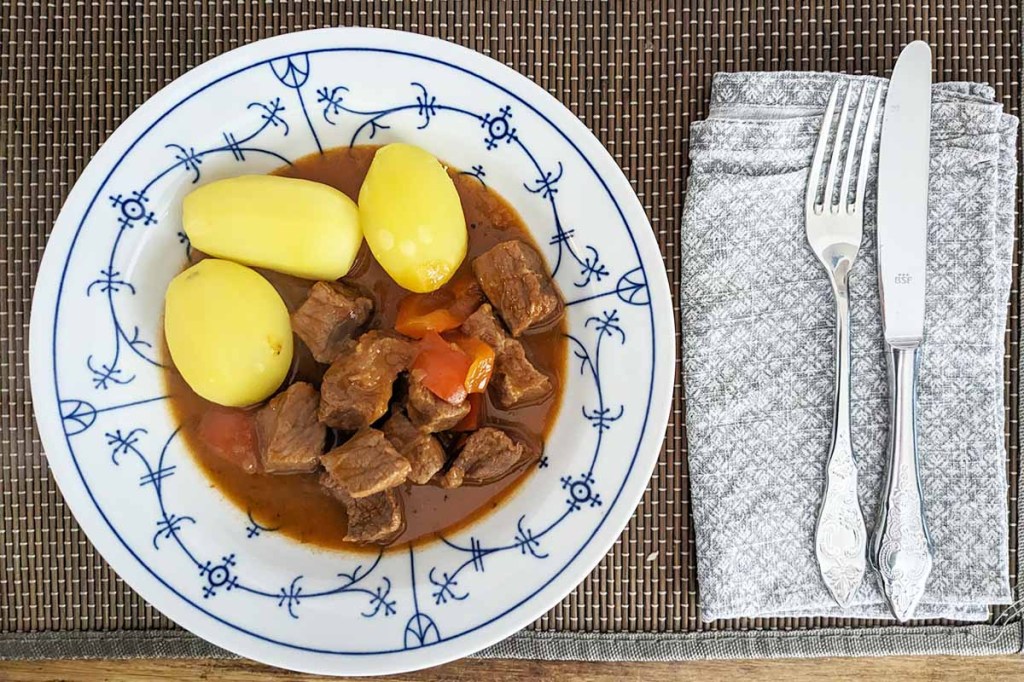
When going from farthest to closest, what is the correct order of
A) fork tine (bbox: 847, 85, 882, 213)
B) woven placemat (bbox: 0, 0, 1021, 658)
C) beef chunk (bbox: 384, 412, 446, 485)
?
woven placemat (bbox: 0, 0, 1021, 658) → fork tine (bbox: 847, 85, 882, 213) → beef chunk (bbox: 384, 412, 446, 485)

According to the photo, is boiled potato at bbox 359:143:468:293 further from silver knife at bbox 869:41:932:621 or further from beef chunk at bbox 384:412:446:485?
silver knife at bbox 869:41:932:621

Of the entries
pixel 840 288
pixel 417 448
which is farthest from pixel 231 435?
pixel 840 288

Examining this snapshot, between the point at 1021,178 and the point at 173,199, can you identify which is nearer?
the point at 173,199

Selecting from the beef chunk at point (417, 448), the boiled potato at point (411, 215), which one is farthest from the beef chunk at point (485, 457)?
the boiled potato at point (411, 215)

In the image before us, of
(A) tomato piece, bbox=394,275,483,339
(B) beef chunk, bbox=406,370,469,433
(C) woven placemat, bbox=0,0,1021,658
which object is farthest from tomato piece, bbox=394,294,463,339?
(C) woven placemat, bbox=0,0,1021,658

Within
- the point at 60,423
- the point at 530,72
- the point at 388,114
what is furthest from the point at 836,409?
the point at 60,423

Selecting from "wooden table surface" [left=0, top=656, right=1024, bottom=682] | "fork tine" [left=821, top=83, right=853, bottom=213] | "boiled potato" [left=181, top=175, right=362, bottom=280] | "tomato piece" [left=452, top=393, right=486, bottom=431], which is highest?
"fork tine" [left=821, top=83, right=853, bottom=213]

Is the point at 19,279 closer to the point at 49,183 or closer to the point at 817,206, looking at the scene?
the point at 49,183

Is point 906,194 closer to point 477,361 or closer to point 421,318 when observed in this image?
point 477,361
